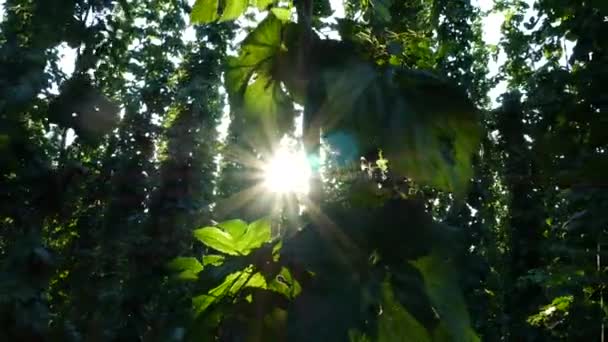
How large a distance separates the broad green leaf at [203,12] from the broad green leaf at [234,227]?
1.91ft

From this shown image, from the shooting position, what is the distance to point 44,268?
1148 cm

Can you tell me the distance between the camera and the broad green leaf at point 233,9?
1.63 m

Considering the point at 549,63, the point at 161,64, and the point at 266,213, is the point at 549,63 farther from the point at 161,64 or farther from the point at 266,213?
the point at 161,64

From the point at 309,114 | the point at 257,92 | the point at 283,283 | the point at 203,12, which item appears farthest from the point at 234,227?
the point at 203,12

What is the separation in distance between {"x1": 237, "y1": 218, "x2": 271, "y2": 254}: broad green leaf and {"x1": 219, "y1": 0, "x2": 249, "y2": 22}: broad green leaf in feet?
2.06

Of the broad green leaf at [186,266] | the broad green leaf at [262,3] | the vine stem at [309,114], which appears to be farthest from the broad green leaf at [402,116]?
the broad green leaf at [262,3]

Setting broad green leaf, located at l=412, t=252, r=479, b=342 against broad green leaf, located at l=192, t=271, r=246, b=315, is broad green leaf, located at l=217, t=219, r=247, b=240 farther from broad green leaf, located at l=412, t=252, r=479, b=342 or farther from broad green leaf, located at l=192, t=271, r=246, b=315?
broad green leaf, located at l=412, t=252, r=479, b=342

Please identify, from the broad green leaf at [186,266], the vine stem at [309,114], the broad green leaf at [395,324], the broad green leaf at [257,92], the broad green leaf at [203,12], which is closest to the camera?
the broad green leaf at [395,324]

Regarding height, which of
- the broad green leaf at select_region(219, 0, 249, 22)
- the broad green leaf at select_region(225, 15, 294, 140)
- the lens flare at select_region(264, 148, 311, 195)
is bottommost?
the lens flare at select_region(264, 148, 311, 195)

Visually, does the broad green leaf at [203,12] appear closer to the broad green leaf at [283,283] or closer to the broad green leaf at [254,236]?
the broad green leaf at [254,236]

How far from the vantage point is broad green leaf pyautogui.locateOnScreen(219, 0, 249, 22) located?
1.63m

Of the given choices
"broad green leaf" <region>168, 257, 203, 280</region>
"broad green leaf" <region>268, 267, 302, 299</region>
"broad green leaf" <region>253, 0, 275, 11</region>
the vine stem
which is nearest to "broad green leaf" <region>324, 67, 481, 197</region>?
the vine stem

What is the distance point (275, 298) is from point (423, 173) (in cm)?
34

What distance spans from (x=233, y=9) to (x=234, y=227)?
644mm
